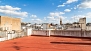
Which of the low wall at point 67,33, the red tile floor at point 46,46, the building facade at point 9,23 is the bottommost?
the red tile floor at point 46,46

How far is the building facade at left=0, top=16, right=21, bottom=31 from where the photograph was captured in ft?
105

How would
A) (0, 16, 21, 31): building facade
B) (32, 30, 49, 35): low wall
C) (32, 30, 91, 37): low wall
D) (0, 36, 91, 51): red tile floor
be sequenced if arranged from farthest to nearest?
(0, 16, 21, 31): building facade → (32, 30, 49, 35): low wall → (32, 30, 91, 37): low wall → (0, 36, 91, 51): red tile floor

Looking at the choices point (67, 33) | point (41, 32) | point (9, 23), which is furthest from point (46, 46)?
point (9, 23)

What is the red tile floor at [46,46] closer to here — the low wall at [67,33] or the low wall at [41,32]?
the low wall at [67,33]

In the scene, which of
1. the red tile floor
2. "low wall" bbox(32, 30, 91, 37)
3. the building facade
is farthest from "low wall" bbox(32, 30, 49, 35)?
the building facade

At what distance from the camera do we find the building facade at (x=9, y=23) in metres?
32.1

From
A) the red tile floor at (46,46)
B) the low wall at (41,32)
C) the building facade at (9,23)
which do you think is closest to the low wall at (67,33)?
the low wall at (41,32)

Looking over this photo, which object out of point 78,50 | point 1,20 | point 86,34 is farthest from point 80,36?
point 1,20

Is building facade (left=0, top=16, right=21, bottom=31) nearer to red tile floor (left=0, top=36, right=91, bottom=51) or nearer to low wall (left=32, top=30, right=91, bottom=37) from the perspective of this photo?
low wall (left=32, top=30, right=91, bottom=37)

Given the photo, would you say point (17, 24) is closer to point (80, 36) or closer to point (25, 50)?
point (80, 36)

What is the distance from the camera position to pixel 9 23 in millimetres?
35125

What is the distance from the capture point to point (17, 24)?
3991cm

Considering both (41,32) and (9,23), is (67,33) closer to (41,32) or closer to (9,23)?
(41,32)

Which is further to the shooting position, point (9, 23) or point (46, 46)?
point (9, 23)
